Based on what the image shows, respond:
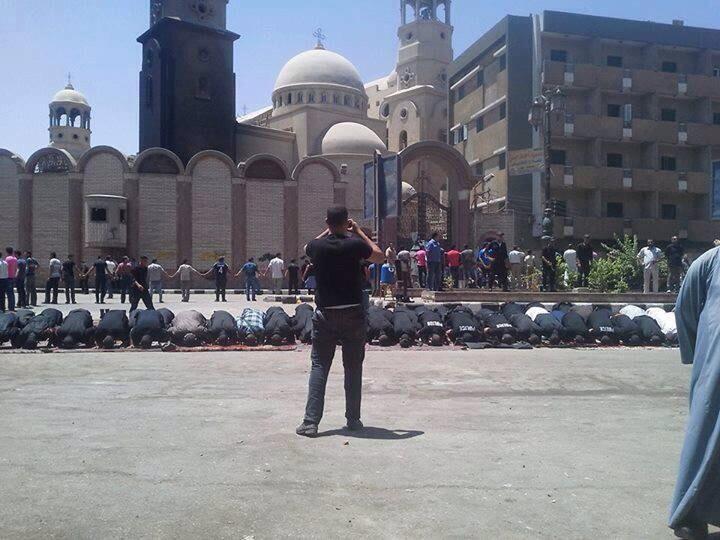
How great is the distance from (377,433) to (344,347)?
690 mm

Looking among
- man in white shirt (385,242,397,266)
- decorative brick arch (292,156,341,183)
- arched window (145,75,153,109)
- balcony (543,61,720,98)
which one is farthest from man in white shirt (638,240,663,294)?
arched window (145,75,153,109)

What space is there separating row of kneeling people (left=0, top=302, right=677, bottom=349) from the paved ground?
287 centimetres

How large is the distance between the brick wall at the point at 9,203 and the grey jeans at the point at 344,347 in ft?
112

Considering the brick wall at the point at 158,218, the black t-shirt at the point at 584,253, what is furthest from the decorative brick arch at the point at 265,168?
the black t-shirt at the point at 584,253

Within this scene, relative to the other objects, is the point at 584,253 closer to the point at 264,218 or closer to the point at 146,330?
the point at 146,330

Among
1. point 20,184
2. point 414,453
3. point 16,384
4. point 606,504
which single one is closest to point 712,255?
point 606,504

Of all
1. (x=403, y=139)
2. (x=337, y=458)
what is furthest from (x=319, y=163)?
(x=337, y=458)

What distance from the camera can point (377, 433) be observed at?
17.5 ft

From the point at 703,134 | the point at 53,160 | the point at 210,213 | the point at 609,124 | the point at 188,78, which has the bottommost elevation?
the point at 210,213

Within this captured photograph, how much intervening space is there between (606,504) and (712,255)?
1.40 m

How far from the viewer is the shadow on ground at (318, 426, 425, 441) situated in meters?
5.19

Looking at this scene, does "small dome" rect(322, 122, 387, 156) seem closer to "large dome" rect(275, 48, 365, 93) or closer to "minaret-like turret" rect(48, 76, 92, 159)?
"large dome" rect(275, 48, 365, 93)

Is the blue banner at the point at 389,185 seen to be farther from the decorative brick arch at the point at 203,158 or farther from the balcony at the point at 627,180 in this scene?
the balcony at the point at 627,180

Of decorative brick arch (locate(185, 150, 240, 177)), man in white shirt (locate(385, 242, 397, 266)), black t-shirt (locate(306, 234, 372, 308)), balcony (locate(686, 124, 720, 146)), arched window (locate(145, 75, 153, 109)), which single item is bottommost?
black t-shirt (locate(306, 234, 372, 308))
